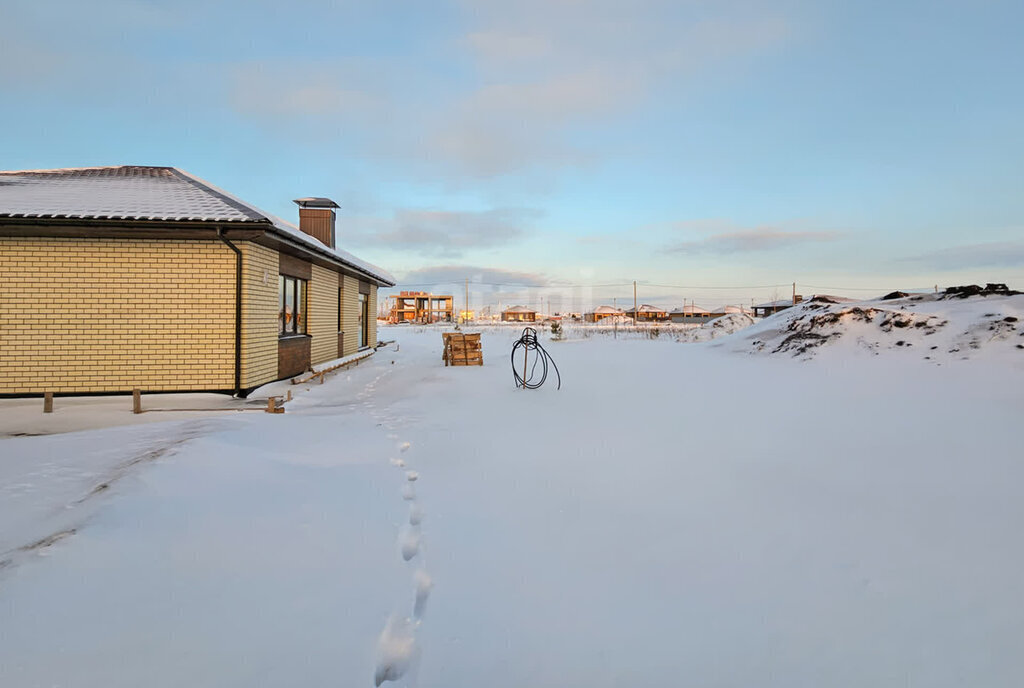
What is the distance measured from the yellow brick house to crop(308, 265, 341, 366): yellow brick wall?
292 centimetres

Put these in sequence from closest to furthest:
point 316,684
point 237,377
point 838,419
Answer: point 316,684 < point 838,419 < point 237,377

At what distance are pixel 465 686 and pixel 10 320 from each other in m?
10.7

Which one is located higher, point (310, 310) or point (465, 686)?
point (310, 310)

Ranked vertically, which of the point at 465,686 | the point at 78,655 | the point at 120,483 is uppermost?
the point at 120,483

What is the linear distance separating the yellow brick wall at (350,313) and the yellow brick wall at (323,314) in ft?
2.79

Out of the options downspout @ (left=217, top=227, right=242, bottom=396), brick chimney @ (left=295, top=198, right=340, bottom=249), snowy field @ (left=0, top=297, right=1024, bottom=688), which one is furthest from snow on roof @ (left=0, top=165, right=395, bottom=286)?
brick chimney @ (left=295, top=198, right=340, bottom=249)

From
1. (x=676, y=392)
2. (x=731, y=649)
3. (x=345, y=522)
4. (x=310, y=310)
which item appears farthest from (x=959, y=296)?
(x=310, y=310)

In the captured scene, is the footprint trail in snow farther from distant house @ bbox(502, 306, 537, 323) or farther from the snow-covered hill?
distant house @ bbox(502, 306, 537, 323)

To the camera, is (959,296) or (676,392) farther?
(959,296)

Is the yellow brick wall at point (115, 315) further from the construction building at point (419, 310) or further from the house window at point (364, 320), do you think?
the construction building at point (419, 310)

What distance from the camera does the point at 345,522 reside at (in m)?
3.47

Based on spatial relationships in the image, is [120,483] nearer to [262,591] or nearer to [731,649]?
[262,591]

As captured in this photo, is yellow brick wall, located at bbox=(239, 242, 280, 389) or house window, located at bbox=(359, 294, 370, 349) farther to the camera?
house window, located at bbox=(359, 294, 370, 349)

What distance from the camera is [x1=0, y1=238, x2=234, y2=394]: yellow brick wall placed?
8.19m
